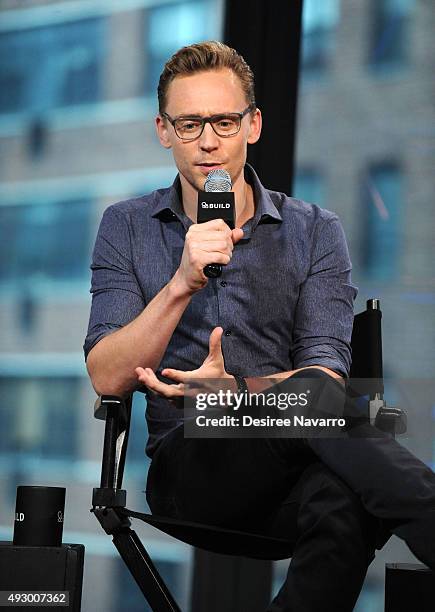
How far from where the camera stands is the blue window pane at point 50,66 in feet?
11.1

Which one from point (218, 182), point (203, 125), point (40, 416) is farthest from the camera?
point (40, 416)

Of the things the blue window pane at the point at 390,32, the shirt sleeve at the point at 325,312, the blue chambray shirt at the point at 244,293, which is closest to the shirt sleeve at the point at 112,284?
the blue chambray shirt at the point at 244,293

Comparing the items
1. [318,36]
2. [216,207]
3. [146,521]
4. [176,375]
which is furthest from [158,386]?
[318,36]

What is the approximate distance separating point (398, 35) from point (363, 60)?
5.6 inches

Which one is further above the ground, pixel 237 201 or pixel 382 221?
pixel 382 221

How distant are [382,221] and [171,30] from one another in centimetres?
104

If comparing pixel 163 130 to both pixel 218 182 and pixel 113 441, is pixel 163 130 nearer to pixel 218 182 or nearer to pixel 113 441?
pixel 218 182

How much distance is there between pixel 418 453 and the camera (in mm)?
2959

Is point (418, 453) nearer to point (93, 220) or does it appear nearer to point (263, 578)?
point (263, 578)

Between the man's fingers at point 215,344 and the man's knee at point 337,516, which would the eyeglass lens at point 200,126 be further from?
the man's knee at point 337,516

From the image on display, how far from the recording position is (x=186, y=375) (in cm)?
182

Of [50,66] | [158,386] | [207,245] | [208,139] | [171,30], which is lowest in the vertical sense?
[158,386]

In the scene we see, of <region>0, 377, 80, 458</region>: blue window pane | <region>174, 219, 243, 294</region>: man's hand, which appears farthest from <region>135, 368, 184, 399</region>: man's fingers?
<region>0, 377, 80, 458</region>: blue window pane

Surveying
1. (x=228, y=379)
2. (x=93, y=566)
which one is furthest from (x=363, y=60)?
(x=93, y=566)
